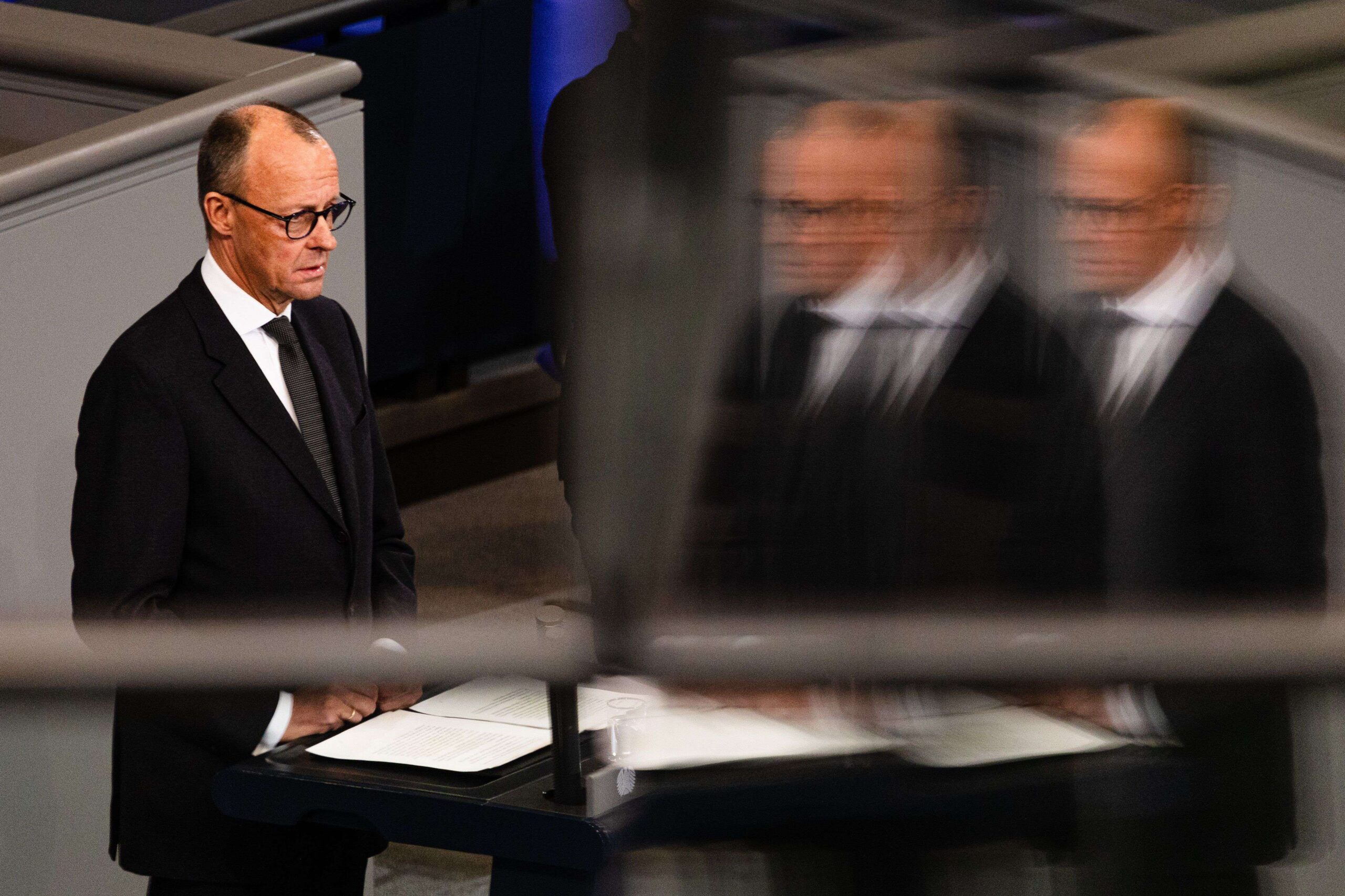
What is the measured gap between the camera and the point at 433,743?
0.77 meters

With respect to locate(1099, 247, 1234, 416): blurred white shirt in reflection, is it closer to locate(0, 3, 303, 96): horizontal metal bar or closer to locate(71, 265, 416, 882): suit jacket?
locate(71, 265, 416, 882): suit jacket

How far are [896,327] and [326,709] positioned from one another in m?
0.24

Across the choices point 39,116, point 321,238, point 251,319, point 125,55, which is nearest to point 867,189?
point 251,319

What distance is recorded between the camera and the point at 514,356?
313 centimetres

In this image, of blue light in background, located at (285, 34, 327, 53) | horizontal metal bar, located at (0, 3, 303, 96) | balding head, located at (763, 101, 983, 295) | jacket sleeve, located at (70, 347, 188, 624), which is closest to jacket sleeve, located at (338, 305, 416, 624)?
jacket sleeve, located at (70, 347, 188, 624)

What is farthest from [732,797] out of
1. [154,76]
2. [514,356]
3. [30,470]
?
[514,356]

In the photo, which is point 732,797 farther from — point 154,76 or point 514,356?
point 514,356

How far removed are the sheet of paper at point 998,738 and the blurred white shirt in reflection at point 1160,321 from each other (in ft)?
0.34

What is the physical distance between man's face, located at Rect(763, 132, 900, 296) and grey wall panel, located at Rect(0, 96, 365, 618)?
1.18 metres

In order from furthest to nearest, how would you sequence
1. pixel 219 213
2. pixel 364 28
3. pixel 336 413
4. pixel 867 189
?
pixel 364 28 < pixel 219 213 < pixel 336 413 < pixel 867 189

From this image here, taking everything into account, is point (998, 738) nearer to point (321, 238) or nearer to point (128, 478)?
point (128, 478)

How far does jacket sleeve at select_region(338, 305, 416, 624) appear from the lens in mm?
752

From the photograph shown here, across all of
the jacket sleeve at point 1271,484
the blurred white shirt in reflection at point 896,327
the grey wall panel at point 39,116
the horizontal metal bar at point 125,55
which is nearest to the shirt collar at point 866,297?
the blurred white shirt in reflection at point 896,327

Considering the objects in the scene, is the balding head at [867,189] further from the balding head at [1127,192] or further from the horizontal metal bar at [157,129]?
the horizontal metal bar at [157,129]
